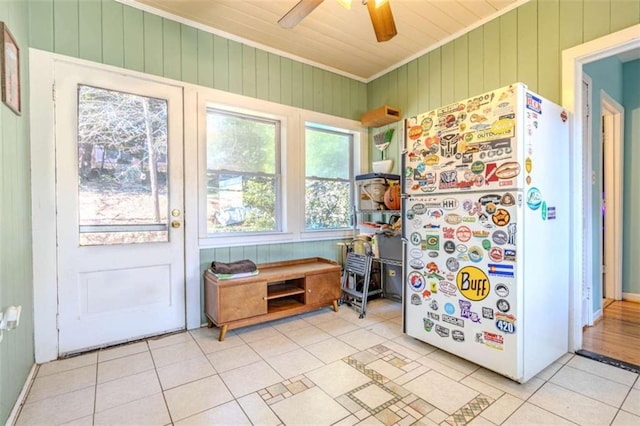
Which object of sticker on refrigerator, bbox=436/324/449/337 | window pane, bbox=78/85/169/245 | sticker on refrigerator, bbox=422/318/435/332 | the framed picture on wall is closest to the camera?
the framed picture on wall

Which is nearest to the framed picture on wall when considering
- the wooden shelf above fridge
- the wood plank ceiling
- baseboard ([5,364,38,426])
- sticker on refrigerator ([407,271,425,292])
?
the wood plank ceiling

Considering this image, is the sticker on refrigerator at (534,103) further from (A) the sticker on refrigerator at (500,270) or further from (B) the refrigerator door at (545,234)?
(A) the sticker on refrigerator at (500,270)

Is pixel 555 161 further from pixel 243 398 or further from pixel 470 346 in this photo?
pixel 243 398

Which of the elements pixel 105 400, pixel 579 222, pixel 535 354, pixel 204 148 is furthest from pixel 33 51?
pixel 579 222

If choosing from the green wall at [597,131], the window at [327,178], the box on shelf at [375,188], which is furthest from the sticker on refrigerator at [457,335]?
the window at [327,178]

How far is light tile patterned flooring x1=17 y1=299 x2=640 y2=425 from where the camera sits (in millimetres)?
1625

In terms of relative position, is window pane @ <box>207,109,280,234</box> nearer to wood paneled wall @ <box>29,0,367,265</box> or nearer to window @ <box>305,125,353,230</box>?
wood paneled wall @ <box>29,0,367,265</box>

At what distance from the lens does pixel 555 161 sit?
2113mm

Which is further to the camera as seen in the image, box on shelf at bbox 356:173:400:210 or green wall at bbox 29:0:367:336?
box on shelf at bbox 356:173:400:210

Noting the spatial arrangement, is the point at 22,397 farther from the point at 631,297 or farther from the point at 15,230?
the point at 631,297

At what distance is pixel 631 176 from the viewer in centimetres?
352

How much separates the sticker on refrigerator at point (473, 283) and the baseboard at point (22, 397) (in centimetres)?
262

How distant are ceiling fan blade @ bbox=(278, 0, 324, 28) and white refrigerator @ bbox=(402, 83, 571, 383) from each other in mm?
1064

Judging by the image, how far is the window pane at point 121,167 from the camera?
2.40m
